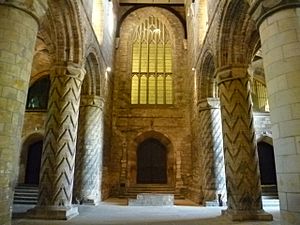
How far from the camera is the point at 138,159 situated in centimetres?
1562

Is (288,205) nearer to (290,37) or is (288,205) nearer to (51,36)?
(290,37)

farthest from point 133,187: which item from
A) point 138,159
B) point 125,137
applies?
point 125,137

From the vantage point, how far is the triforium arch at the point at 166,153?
587 inches

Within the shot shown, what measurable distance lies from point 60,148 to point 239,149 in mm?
4741

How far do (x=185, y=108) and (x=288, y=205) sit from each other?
38.3ft

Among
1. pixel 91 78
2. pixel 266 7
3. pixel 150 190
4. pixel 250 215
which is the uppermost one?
pixel 91 78

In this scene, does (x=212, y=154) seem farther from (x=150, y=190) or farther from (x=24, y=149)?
(x=24, y=149)

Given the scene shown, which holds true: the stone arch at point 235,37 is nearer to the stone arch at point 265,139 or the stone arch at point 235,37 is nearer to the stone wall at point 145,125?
the stone wall at point 145,125

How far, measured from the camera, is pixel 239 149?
7.36 metres

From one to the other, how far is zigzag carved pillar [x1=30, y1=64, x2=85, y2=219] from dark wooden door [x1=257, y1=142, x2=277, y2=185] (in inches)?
429

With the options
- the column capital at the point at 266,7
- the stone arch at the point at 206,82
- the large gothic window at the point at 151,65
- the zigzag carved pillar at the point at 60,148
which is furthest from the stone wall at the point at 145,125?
the column capital at the point at 266,7

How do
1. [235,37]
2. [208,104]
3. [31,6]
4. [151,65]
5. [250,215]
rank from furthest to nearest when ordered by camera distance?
[151,65] < [208,104] < [235,37] < [250,215] < [31,6]

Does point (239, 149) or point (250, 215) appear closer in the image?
point (250, 215)

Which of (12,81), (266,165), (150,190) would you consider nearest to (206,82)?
(150,190)
